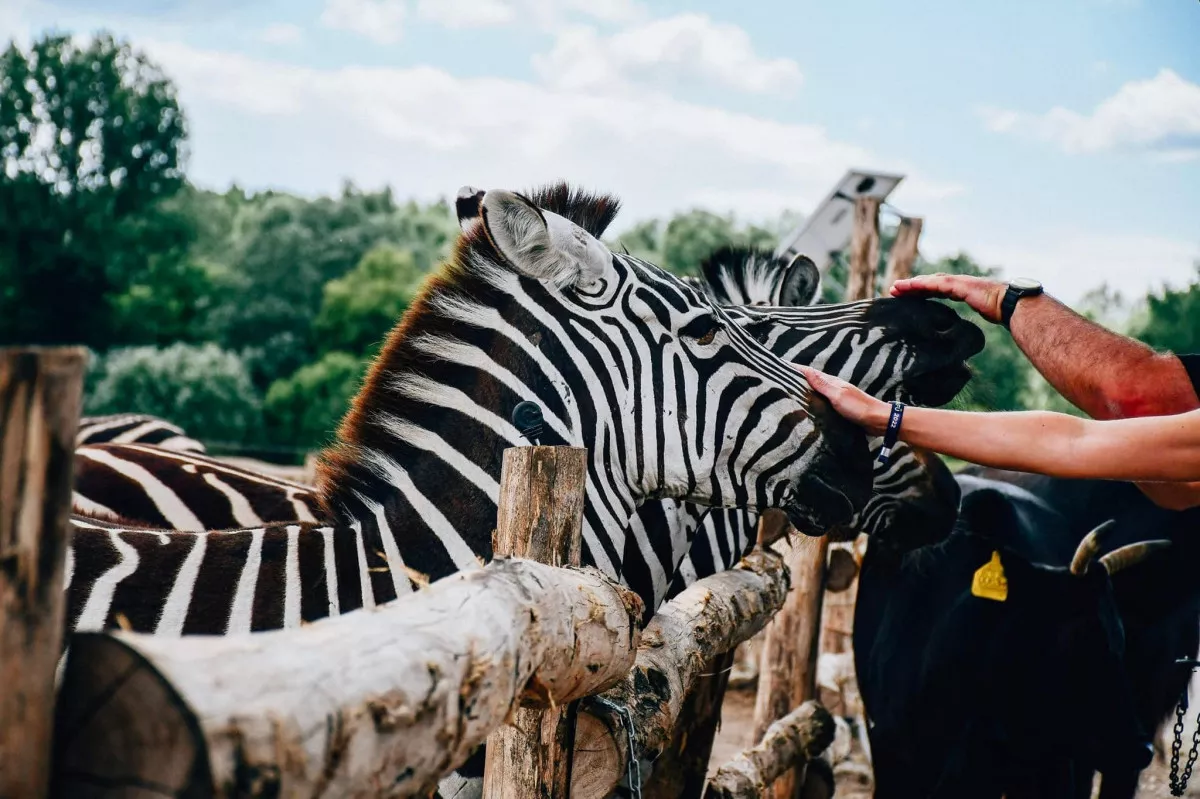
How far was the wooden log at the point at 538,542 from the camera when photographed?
1.80m

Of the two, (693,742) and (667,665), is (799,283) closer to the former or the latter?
(693,742)

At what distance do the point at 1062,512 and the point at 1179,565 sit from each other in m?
0.83

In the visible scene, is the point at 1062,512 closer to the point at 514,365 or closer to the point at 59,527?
the point at 514,365

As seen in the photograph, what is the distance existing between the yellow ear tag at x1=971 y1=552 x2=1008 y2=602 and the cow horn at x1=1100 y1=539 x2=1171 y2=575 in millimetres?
730

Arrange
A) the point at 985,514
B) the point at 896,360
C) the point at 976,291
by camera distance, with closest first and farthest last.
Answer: the point at 976,291, the point at 896,360, the point at 985,514

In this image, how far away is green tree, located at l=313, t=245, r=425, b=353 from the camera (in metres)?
31.1

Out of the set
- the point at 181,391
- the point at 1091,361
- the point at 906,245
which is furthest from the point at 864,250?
the point at 181,391

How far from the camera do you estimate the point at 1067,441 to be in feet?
7.67

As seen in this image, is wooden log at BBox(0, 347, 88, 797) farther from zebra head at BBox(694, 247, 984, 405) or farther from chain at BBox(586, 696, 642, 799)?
zebra head at BBox(694, 247, 984, 405)

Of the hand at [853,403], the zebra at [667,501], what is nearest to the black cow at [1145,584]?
the zebra at [667,501]

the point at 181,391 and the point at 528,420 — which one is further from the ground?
the point at 528,420

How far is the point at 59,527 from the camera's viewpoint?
2.88 ft

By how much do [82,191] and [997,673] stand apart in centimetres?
3753

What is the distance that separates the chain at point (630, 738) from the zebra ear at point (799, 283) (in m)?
3.38
